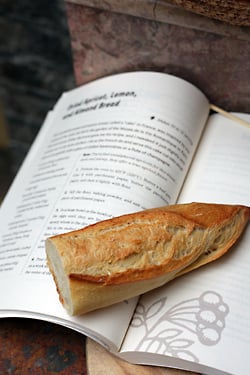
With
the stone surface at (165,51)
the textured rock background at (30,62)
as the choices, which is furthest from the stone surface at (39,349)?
the textured rock background at (30,62)

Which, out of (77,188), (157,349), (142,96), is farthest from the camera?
(142,96)

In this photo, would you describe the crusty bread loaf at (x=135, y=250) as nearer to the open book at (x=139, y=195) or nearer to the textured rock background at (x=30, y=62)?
the open book at (x=139, y=195)

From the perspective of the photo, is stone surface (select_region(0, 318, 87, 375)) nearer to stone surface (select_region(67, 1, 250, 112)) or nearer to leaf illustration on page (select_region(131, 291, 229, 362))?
leaf illustration on page (select_region(131, 291, 229, 362))

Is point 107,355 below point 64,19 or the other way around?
below

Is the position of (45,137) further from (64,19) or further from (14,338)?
(64,19)

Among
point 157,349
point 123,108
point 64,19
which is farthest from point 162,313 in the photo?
point 64,19

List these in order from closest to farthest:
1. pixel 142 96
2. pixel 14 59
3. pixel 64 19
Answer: pixel 142 96, pixel 64 19, pixel 14 59

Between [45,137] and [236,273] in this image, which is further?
[45,137]
